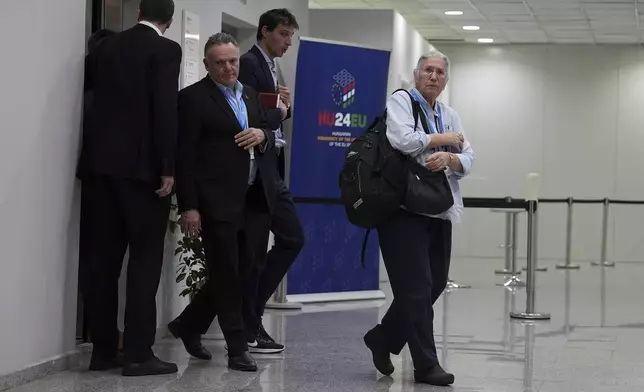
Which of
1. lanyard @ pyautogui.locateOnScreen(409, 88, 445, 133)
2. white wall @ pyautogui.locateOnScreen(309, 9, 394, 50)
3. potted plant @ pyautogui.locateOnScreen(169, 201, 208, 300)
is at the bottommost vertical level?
potted plant @ pyautogui.locateOnScreen(169, 201, 208, 300)

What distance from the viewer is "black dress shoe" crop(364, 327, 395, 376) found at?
5211 millimetres

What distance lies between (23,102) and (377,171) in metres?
1.53

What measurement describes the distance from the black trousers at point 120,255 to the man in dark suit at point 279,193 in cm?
96

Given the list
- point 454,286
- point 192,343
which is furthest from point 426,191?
point 454,286

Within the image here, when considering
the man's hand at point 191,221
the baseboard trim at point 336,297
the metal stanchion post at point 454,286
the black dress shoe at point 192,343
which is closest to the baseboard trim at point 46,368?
the black dress shoe at point 192,343

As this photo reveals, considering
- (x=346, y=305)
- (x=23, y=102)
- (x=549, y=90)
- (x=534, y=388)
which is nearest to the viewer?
(x=23, y=102)

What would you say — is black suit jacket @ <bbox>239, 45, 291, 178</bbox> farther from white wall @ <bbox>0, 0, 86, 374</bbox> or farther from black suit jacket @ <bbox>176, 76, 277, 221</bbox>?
white wall @ <bbox>0, 0, 86, 374</bbox>

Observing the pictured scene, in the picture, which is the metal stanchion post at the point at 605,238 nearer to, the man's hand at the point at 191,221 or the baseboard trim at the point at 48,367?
the baseboard trim at the point at 48,367

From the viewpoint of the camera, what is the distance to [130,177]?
498cm

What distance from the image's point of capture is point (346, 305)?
879cm

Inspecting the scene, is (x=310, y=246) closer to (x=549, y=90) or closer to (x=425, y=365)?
(x=425, y=365)

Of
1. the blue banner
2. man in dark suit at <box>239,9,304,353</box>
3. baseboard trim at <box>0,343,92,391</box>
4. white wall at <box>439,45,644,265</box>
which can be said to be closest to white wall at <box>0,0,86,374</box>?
baseboard trim at <box>0,343,92,391</box>

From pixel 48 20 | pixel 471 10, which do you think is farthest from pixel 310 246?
pixel 471 10

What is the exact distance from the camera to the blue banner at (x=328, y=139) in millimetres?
8695
